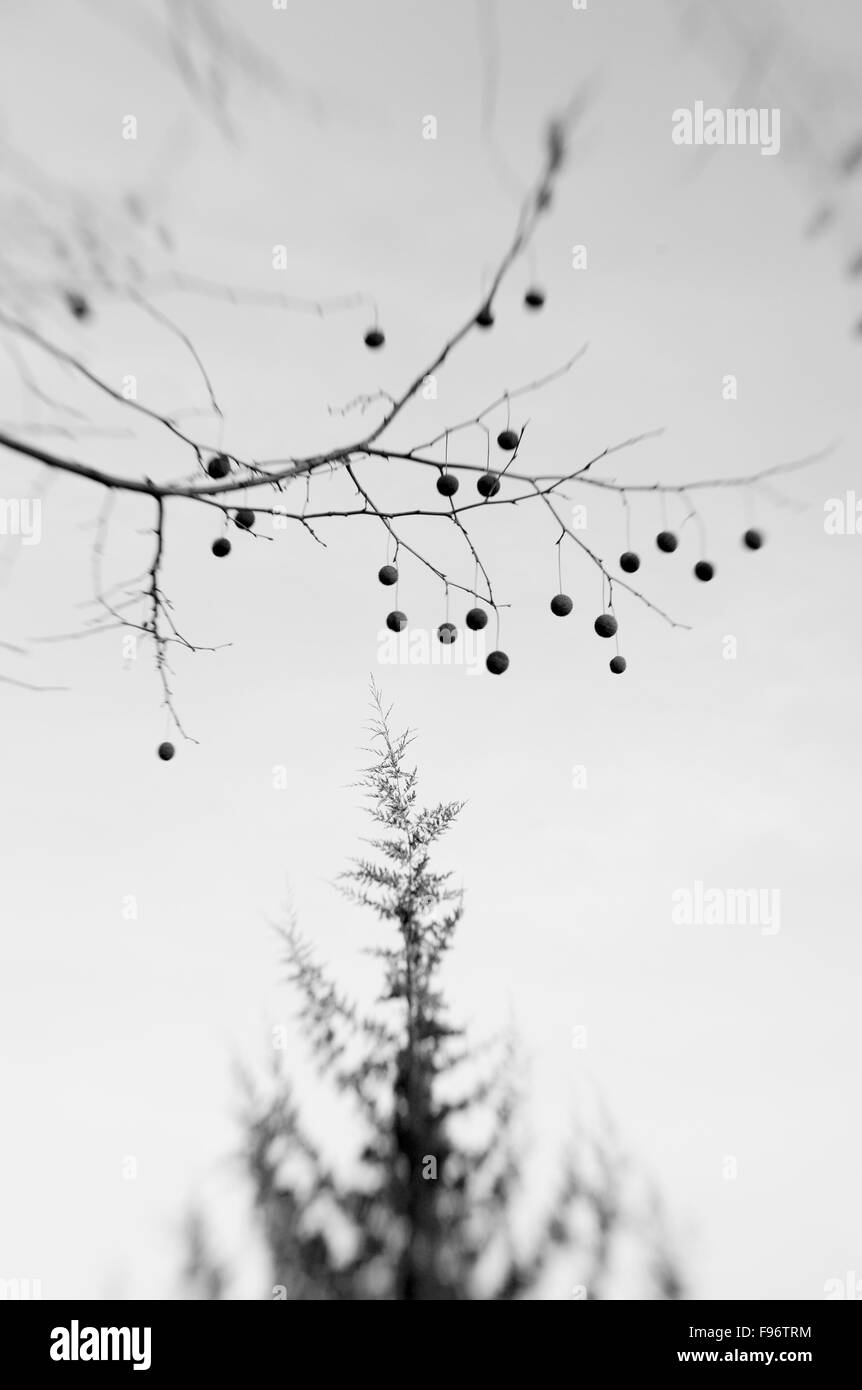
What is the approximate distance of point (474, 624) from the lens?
1.50 meters

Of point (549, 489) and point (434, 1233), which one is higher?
point (549, 489)

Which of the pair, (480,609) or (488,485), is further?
(480,609)

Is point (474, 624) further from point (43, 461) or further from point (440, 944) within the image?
point (440, 944)

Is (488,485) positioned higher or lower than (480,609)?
higher

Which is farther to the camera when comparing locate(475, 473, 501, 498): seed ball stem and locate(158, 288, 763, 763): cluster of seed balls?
locate(158, 288, 763, 763): cluster of seed balls

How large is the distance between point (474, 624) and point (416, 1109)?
18.2 feet

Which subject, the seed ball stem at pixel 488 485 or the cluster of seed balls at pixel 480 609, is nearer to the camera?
the seed ball stem at pixel 488 485
